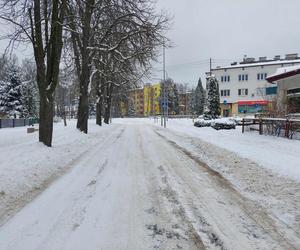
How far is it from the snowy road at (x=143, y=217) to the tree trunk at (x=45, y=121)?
21.4 ft

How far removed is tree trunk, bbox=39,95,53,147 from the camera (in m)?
16.5

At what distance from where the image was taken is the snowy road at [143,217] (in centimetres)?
525

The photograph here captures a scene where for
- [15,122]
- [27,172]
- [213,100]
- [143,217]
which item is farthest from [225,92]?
[143,217]

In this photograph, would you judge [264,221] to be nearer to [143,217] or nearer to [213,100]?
[143,217]

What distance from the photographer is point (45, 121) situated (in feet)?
54.5

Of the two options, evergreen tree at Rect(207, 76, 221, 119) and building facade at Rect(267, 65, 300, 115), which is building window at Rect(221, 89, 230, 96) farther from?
building facade at Rect(267, 65, 300, 115)

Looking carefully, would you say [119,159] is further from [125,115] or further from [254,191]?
[125,115]

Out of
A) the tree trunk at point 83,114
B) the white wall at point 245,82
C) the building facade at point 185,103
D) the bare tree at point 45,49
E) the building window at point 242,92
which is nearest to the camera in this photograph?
the bare tree at point 45,49

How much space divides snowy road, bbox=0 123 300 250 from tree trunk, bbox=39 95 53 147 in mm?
6515

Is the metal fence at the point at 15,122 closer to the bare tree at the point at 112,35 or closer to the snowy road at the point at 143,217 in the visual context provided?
the bare tree at the point at 112,35

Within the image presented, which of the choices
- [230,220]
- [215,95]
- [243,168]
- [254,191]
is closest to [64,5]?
[243,168]

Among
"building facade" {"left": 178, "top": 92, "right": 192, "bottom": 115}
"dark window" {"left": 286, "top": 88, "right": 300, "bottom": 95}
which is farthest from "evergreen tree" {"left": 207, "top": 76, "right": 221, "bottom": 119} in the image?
"building facade" {"left": 178, "top": 92, "right": 192, "bottom": 115}

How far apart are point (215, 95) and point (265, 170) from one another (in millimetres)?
46923

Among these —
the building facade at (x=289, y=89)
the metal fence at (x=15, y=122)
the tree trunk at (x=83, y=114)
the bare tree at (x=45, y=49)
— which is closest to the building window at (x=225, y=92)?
the metal fence at (x=15, y=122)
